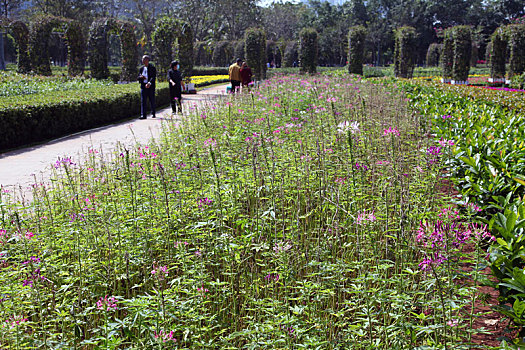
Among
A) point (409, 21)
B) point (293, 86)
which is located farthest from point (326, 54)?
point (293, 86)

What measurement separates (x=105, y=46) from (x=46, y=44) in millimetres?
3626

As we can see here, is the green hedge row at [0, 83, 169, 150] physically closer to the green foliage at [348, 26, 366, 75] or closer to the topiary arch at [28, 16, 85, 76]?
the topiary arch at [28, 16, 85, 76]

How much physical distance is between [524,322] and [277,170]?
2.20m

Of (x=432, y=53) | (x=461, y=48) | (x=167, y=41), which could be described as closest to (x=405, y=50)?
(x=461, y=48)

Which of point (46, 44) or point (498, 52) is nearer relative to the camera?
point (46, 44)

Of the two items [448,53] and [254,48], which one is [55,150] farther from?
[448,53]

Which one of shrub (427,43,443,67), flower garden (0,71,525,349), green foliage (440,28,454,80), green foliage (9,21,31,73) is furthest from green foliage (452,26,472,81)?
shrub (427,43,443,67)

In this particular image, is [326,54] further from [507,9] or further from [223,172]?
[223,172]

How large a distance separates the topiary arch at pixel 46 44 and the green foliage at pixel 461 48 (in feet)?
62.8

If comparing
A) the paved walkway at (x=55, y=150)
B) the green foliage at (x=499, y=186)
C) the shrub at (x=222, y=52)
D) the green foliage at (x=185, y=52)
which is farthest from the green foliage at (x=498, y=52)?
the shrub at (x=222, y=52)

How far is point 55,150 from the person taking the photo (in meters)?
8.01

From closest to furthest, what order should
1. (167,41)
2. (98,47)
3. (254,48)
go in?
1. (167,41)
2. (98,47)
3. (254,48)

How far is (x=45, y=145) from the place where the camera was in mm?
8656

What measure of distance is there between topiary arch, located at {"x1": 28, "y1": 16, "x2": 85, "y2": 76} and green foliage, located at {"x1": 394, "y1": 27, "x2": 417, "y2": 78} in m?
17.1
